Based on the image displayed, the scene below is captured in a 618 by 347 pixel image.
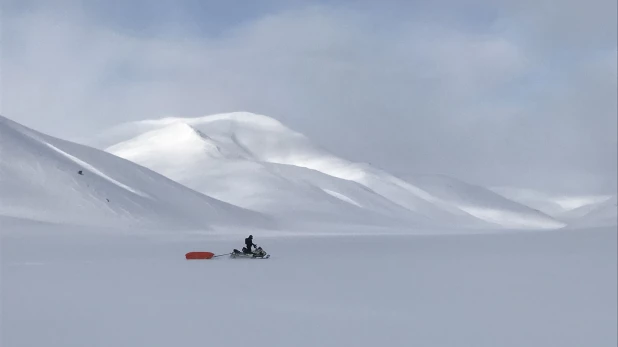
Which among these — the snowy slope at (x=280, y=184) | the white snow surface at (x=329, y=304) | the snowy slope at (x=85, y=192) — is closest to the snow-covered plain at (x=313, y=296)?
the white snow surface at (x=329, y=304)

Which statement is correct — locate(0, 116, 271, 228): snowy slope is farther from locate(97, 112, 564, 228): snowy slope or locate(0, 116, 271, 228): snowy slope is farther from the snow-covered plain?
locate(97, 112, 564, 228): snowy slope

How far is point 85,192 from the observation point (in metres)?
67.9

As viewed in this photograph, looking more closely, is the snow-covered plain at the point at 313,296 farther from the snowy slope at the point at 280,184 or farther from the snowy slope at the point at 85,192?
the snowy slope at the point at 280,184

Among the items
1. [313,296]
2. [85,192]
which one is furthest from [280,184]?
[313,296]

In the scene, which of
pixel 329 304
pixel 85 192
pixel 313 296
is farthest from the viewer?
pixel 85 192

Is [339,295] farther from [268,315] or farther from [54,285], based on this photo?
[54,285]

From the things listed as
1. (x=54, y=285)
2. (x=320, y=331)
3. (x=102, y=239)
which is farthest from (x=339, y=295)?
(x=102, y=239)

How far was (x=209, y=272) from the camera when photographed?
24.8 meters

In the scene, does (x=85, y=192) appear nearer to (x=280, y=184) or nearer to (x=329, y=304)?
(x=280, y=184)

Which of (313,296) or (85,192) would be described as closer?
(313,296)

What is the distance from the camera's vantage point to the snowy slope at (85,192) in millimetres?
62344

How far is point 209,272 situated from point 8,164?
158 ft

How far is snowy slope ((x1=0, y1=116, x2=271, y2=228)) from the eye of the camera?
6234 centimetres

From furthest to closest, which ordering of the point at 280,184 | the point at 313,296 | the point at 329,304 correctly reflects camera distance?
the point at 280,184 < the point at 313,296 < the point at 329,304
